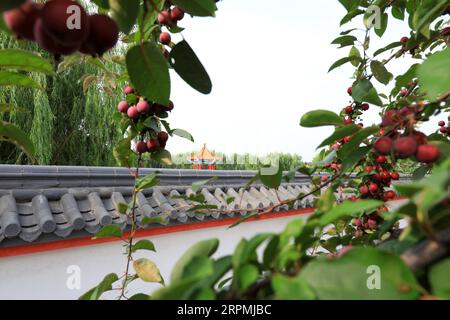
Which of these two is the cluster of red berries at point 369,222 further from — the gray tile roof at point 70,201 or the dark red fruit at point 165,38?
the dark red fruit at point 165,38

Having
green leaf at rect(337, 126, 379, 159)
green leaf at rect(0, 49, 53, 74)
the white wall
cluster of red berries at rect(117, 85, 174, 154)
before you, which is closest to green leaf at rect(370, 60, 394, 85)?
green leaf at rect(337, 126, 379, 159)

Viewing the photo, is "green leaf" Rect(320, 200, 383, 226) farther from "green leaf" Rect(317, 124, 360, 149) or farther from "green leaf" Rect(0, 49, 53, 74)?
"green leaf" Rect(0, 49, 53, 74)

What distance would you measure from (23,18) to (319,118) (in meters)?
0.46

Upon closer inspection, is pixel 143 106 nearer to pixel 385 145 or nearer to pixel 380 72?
pixel 385 145

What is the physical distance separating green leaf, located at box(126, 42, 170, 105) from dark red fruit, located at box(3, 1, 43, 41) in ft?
0.45

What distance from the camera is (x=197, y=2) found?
0.49 meters

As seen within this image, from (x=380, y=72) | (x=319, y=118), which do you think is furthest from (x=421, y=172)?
(x=319, y=118)

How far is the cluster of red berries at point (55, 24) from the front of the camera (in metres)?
0.30

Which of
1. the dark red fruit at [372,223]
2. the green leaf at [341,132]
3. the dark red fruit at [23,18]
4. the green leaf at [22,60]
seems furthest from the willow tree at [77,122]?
the dark red fruit at [23,18]

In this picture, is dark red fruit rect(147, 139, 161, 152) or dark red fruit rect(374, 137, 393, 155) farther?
dark red fruit rect(147, 139, 161, 152)

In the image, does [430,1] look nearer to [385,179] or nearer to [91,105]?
[385,179]

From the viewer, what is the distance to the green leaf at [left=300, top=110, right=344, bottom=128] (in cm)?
60

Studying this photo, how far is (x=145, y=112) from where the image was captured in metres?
0.73

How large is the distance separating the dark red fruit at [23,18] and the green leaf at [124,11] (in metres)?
0.10
